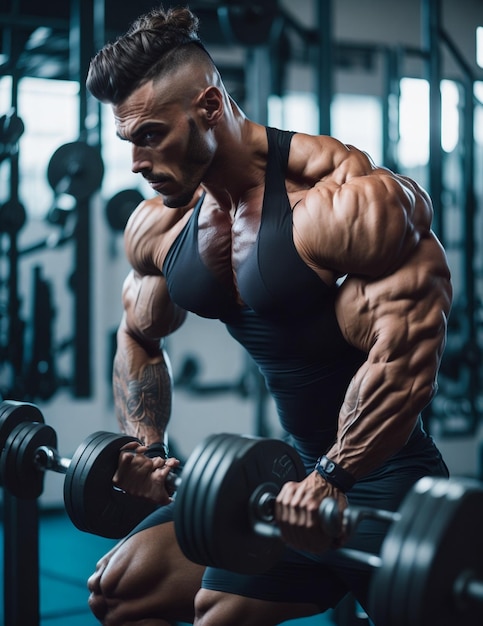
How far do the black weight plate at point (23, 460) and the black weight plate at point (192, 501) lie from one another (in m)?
0.63

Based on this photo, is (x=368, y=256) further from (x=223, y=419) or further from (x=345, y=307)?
(x=223, y=419)

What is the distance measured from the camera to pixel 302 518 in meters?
1.40

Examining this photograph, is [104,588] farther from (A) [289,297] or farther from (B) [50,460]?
(A) [289,297]

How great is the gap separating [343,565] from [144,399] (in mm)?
649

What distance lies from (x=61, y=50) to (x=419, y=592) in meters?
4.27

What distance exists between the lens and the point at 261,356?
1.79 m

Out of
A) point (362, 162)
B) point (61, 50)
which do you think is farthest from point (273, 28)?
point (362, 162)

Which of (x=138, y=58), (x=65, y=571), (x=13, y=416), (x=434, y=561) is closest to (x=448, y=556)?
(x=434, y=561)

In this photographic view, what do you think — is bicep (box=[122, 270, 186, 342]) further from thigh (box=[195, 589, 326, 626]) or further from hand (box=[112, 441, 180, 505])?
thigh (box=[195, 589, 326, 626])

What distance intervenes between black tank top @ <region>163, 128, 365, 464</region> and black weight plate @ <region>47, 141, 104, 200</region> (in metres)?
1.66

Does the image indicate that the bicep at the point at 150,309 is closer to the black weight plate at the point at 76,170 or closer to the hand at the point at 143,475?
the hand at the point at 143,475

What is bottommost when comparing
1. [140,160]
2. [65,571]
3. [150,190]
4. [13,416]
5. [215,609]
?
[65,571]

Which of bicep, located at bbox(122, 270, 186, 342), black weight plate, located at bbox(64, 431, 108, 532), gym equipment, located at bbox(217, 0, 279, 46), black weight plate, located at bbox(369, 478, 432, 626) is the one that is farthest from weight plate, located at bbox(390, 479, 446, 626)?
gym equipment, located at bbox(217, 0, 279, 46)

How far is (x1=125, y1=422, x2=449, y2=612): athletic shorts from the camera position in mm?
1665
